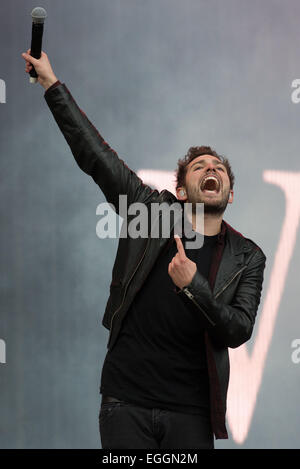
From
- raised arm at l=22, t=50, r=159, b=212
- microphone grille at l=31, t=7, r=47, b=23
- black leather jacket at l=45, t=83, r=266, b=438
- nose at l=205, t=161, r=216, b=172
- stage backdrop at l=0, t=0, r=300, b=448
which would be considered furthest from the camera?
stage backdrop at l=0, t=0, r=300, b=448

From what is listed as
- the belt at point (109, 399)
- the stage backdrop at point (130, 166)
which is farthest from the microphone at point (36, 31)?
the stage backdrop at point (130, 166)

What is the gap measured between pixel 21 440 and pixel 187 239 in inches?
111

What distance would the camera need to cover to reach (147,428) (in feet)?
6.30

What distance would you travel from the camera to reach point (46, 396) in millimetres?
4445

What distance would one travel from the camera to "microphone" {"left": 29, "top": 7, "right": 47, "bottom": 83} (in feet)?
6.14

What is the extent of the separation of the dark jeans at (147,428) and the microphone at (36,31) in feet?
3.64

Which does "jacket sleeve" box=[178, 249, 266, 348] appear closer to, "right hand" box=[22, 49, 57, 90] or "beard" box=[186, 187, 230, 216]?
"beard" box=[186, 187, 230, 216]

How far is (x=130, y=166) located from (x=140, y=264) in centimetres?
242

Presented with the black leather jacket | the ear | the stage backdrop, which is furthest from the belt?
the stage backdrop

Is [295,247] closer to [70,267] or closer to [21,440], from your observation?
[70,267]

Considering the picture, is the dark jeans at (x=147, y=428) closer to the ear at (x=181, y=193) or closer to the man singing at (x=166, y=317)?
the man singing at (x=166, y=317)

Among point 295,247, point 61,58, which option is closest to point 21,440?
point 295,247

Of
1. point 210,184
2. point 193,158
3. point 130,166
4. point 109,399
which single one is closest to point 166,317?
point 109,399

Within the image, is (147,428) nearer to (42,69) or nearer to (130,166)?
(42,69)
